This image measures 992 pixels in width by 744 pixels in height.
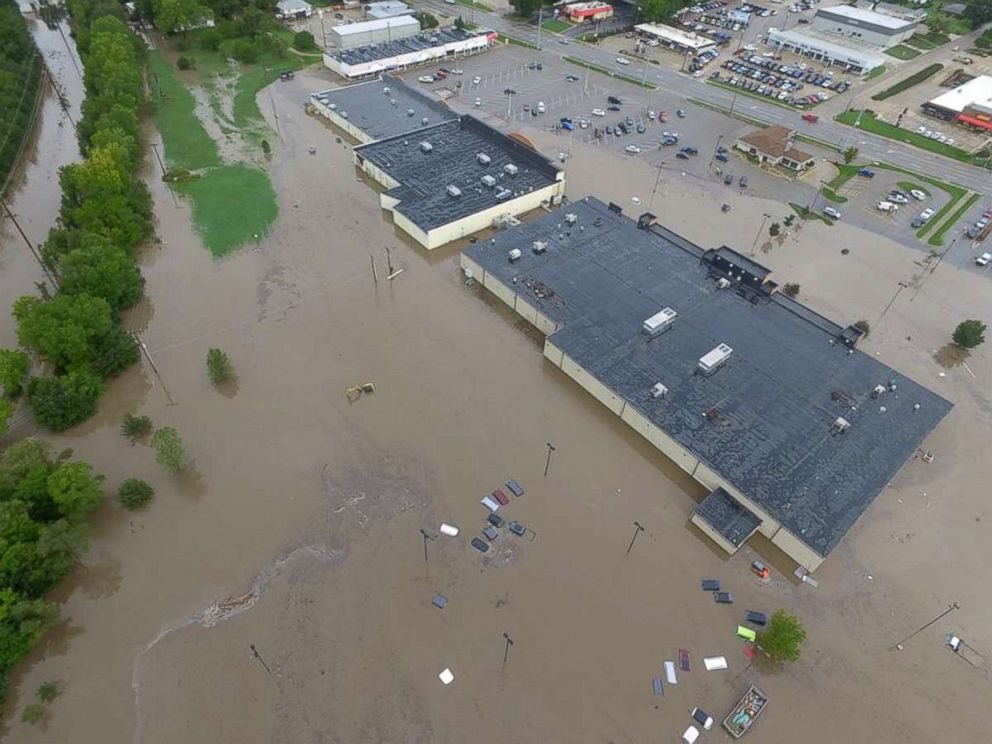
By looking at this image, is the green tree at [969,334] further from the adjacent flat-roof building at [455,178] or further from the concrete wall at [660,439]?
the adjacent flat-roof building at [455,178]

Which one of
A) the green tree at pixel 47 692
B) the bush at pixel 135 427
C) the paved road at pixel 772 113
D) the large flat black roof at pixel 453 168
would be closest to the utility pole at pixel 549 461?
the large flat black roof at pixel 453 168

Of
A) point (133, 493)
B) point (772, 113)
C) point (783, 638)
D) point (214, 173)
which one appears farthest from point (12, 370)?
point (772, 113)

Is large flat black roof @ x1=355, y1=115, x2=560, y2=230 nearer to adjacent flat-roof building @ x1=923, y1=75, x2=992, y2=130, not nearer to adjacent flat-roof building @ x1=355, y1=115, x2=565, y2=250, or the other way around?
adjacent flat-roof building @ x1=355, y1=115, x2=565, y2=250

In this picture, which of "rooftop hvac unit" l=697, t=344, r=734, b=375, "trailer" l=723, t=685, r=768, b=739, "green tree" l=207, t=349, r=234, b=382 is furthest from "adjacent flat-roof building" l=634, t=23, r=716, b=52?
"trailer" l=723, t=685, r=768, b=739

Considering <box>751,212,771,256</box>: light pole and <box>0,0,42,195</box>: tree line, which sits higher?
<box>0,0,42,195</box>: tree line

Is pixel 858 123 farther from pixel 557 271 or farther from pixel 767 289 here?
pixel 557 271
